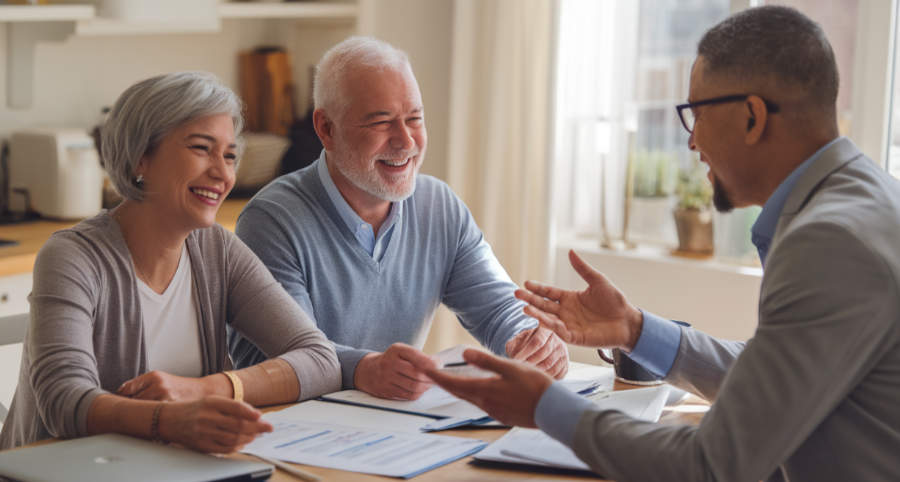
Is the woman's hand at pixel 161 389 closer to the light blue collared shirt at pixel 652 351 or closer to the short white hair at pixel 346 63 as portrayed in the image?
the light blue collared shirt at pixel 652 351

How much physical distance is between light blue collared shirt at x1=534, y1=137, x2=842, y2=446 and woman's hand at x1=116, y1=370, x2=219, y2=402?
0.56m

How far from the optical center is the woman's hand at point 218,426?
1293 millimetres

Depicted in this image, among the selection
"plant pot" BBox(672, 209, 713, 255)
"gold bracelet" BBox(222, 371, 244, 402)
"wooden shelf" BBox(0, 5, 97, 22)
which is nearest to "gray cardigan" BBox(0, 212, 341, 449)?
"gold bracelet" BBox(222, 371, 244, 402)

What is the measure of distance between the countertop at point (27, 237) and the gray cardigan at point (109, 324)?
46.9 inches

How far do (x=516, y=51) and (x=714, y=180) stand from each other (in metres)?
2.38

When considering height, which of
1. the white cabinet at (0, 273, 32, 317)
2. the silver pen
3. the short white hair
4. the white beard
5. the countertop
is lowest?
the white cabinet at (0, 273, 32, 317)

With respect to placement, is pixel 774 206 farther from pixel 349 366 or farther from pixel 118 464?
pixel 118 464

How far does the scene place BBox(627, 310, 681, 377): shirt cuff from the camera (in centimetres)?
160

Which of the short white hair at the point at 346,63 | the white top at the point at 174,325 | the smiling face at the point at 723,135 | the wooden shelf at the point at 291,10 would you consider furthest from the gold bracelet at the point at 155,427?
the wooden shelf at the point at 291,10

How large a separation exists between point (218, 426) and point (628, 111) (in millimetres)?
→ 2677

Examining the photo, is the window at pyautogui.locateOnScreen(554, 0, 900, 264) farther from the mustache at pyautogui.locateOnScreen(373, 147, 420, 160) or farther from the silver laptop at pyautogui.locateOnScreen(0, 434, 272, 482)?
the silver laptop at pyautogui.locateOnScreen(0, 434, 272, 482)

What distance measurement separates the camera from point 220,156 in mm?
1766

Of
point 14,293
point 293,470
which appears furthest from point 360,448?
point 14,293

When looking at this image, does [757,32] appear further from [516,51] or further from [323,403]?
[516,51]
